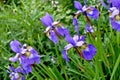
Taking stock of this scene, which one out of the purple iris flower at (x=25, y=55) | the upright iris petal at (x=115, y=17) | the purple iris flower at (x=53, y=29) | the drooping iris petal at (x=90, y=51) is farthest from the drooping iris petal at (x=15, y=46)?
the upright iris petal at (x=115, y=17)

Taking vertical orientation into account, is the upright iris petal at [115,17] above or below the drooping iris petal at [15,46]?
above

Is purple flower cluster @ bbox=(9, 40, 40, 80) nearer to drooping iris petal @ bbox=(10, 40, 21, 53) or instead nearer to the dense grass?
drooping iris petal @ bbox=(10, 40, 21, 53)

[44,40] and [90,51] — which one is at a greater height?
[90,51]

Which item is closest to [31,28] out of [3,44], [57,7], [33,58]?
[3,44]

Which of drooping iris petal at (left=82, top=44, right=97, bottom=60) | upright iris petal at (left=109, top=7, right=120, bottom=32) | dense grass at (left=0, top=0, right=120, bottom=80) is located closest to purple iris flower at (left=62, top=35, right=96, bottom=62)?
drooping iris petal at (left=82, top=44, right=97, bottom=60)

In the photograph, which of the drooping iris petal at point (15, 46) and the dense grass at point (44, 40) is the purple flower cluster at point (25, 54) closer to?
the drooping iris petal at point (15, 46)

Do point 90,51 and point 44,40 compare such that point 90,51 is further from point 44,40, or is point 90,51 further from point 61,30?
point 44,40

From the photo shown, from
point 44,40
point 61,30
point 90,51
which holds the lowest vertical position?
point 44,40

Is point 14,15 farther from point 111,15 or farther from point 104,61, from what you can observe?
point 111,15

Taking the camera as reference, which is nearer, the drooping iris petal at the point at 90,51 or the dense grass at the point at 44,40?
the drooping iris petal at the point at 90,51

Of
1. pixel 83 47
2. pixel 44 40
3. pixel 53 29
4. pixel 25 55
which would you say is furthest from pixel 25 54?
pixel 44 40

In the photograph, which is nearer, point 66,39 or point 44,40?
point 66,39
